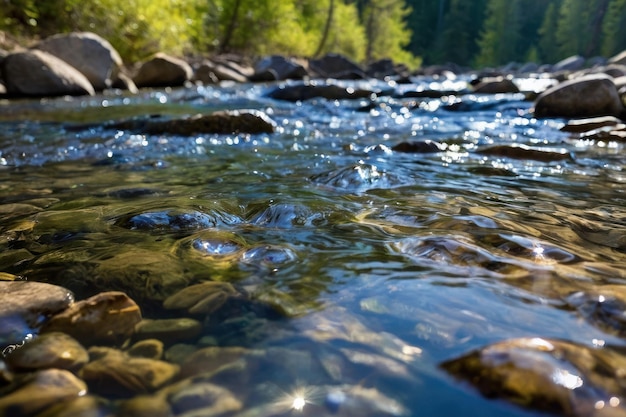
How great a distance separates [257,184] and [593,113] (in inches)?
208

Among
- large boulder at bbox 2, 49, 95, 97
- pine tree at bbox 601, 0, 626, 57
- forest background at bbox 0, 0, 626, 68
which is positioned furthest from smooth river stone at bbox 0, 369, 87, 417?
pine tree at bbox 601, 0, 626, 57

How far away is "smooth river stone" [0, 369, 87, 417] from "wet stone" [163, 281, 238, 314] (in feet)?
1.05

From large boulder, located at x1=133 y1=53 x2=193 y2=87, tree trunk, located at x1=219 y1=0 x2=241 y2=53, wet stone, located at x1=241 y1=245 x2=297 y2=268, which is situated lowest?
wet stone, located at x1=241 y1=245 x2=297 y2=268

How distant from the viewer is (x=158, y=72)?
11.6 m

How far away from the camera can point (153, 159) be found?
11.6 feet

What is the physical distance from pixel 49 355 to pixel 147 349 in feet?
0.62

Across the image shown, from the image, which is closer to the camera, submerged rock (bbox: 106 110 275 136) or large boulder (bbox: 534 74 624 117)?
submerged rock (bbox: 106 110 275 136)

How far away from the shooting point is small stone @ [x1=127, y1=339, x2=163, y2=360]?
99cm

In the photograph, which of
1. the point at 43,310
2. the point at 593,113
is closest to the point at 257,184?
the point at 43,310

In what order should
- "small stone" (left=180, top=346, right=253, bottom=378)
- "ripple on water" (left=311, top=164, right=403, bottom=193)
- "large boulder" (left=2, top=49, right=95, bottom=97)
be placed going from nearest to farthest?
1. "small stone" (left=180, top=346, right=253, bottom=378)
2. "ripple on water" (left=311, top=164, right=403, bottom=193)
3. "large boulder" (left=2, top=49, right=95, bottom=97)

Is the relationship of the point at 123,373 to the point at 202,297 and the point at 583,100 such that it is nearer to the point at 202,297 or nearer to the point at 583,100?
the point at 202,297

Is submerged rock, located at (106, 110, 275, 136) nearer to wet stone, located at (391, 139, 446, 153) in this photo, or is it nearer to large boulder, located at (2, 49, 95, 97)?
wet stone, located at (391, 139, 446, 153)

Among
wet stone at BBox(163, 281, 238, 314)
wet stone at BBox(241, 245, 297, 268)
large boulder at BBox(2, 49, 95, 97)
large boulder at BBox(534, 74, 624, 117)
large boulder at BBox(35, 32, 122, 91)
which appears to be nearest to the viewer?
wet stone at BBox(163, 281, 238, 314)

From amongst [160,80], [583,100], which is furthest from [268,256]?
[160,80]
